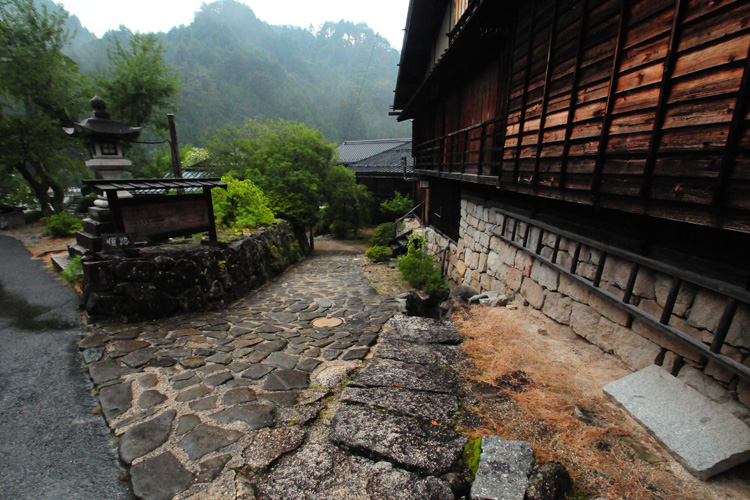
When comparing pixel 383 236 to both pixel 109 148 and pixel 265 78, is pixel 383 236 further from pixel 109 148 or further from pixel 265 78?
pixel 265 78

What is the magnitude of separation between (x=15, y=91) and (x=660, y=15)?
25.4 meters

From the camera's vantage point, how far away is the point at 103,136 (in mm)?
8883

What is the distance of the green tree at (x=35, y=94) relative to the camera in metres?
15.9

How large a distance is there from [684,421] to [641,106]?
9.60ft

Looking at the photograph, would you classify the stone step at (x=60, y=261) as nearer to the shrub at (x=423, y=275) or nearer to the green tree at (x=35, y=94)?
the shrub at (x=423, y=275)

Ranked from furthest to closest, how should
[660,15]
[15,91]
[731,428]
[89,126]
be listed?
1. [15,91]
2. [89,126]
3. [660,15]
4. [731,428]

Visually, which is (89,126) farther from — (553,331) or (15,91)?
(15,91)

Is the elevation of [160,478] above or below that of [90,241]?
below

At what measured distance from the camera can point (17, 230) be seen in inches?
588

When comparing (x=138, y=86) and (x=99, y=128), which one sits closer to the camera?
(x=99, y=128)

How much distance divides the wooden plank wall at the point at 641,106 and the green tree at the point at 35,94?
22.2 metres

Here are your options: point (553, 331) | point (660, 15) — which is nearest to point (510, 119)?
point (660, 15)

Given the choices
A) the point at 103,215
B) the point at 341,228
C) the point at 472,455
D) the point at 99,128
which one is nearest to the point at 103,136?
the point at 99,128

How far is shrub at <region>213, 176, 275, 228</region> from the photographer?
11070mm
